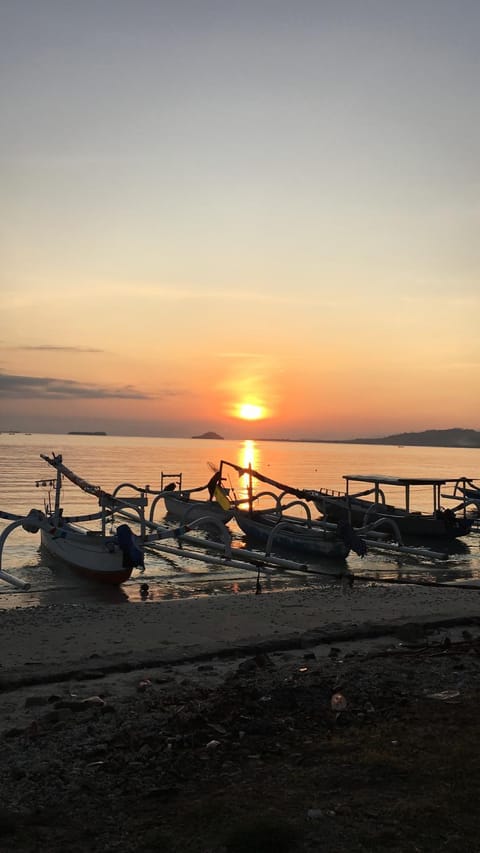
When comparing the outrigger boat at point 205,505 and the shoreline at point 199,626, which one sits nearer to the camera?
the shoreline at point 199,626

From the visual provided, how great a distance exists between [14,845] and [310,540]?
2330 cm

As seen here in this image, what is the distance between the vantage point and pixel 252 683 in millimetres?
9422

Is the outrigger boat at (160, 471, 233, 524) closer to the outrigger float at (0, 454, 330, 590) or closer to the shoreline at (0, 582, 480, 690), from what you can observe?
the outrigger float at (0, 454, 330, 590)

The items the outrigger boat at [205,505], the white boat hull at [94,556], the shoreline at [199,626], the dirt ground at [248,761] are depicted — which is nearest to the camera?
the dirt ground at [248,761]

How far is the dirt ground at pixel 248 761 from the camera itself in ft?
17.5

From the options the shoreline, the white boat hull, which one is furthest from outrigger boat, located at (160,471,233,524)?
the shoreline

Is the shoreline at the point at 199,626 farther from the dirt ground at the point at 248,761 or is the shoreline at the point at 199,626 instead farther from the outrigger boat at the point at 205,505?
the outrigger boat at the point at 205,505

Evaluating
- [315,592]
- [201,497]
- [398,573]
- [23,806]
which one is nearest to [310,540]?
[398,573]

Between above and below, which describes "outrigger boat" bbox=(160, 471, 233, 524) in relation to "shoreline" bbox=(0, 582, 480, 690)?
above

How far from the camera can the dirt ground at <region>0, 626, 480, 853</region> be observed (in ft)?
17.5

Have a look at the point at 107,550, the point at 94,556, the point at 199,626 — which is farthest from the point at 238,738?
the point at 94,556

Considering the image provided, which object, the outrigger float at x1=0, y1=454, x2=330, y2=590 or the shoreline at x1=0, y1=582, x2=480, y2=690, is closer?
the shoreline at x1=0, y1=582, x2=480, y2=690

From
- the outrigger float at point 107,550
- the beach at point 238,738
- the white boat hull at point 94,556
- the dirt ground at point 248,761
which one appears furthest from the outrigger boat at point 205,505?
the dirt ground at point 248,761

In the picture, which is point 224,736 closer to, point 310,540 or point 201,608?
point 201,608
